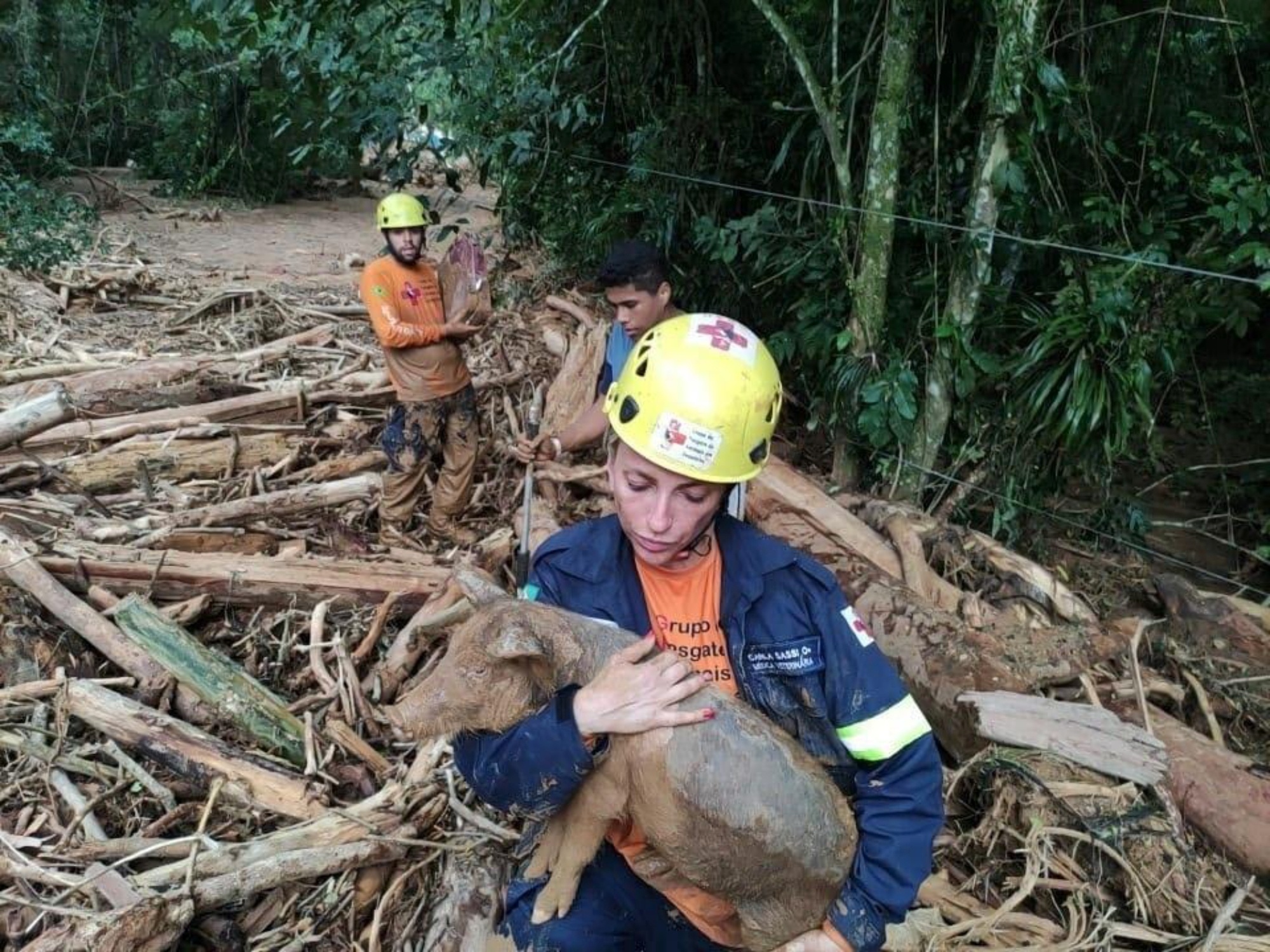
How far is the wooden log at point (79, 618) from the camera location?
375 cm

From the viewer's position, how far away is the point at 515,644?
1.63m

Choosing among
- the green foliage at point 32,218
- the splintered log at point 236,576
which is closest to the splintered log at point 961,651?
the splintered log at point 236,576

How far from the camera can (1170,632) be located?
13.5ft

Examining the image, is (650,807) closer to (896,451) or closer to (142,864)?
(142,864)

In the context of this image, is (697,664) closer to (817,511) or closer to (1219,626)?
(817,511)

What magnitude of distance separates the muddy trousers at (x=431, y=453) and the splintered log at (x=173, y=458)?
0.90m

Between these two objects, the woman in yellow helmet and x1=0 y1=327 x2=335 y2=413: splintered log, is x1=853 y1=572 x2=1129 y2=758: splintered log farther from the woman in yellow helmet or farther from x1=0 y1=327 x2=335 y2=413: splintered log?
x1=0 y1=327 x2=335 y2=413: splintered log

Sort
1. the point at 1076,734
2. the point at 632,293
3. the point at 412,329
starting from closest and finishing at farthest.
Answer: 1. the point at 1076,734
2. the point at 632,293
3. the point at 412,329

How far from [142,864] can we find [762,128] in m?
6.69

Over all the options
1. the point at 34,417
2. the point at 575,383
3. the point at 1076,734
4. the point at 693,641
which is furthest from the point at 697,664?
the point at 575,383

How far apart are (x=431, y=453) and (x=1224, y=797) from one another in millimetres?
4618

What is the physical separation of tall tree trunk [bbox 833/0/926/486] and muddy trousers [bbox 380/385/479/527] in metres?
2.61

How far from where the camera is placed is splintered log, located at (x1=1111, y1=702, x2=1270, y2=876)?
292 centimetres

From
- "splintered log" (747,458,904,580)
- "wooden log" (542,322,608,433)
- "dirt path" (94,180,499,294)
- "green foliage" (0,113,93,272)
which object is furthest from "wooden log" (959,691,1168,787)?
"green foliage" (0,113,93,272)
